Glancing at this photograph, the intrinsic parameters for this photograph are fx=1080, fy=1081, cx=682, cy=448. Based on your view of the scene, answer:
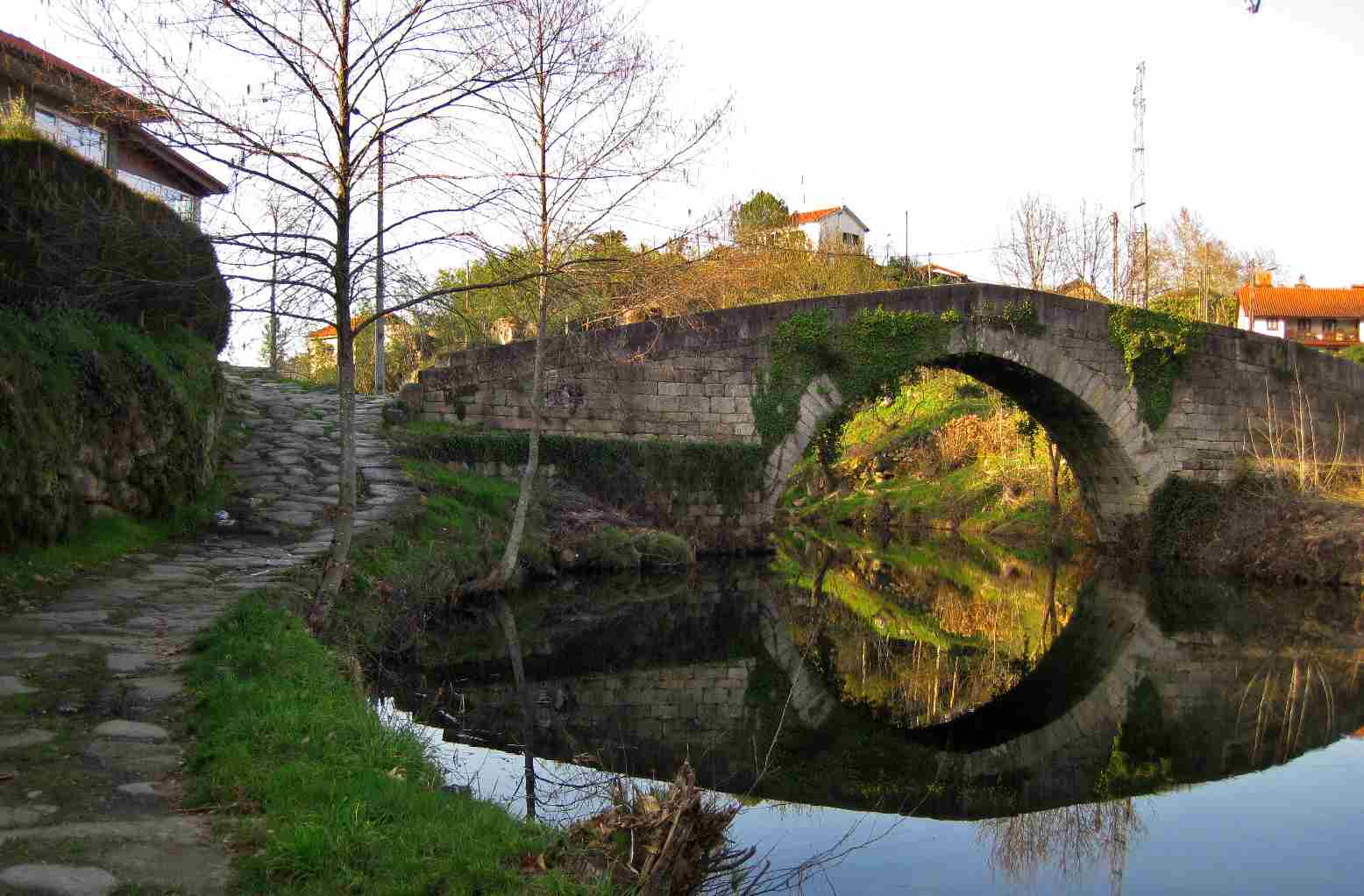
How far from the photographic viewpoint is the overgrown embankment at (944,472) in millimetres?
19547

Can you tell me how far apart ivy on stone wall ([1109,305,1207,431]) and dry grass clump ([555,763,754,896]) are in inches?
548

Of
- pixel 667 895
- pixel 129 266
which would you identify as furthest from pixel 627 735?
pixel 129 266

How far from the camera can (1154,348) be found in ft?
51.8

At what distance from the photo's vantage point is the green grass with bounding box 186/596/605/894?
2768 mm

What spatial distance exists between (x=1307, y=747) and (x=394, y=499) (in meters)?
7.05

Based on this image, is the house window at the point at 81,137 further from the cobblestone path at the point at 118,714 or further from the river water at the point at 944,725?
the river water at the point at 944,725

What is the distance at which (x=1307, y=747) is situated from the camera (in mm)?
6625

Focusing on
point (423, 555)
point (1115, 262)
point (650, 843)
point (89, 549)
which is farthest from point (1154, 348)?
point (650, 843)

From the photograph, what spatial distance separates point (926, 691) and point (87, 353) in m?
6.09

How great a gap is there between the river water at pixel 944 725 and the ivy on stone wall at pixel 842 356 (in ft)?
9.27

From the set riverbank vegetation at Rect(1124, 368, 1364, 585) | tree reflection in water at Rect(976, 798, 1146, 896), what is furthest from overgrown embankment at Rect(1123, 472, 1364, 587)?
tree reflection in water at Rect(976, 798, 1146, 896)

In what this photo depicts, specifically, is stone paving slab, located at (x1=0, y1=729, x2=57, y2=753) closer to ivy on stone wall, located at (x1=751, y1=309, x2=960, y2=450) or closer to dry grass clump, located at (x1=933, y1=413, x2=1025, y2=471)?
ivy on stone wall, located at (x1=751, y1=309, x2=960, y2=450)

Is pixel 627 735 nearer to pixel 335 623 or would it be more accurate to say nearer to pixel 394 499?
pixel 335 623

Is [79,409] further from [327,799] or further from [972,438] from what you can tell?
[972,438]
